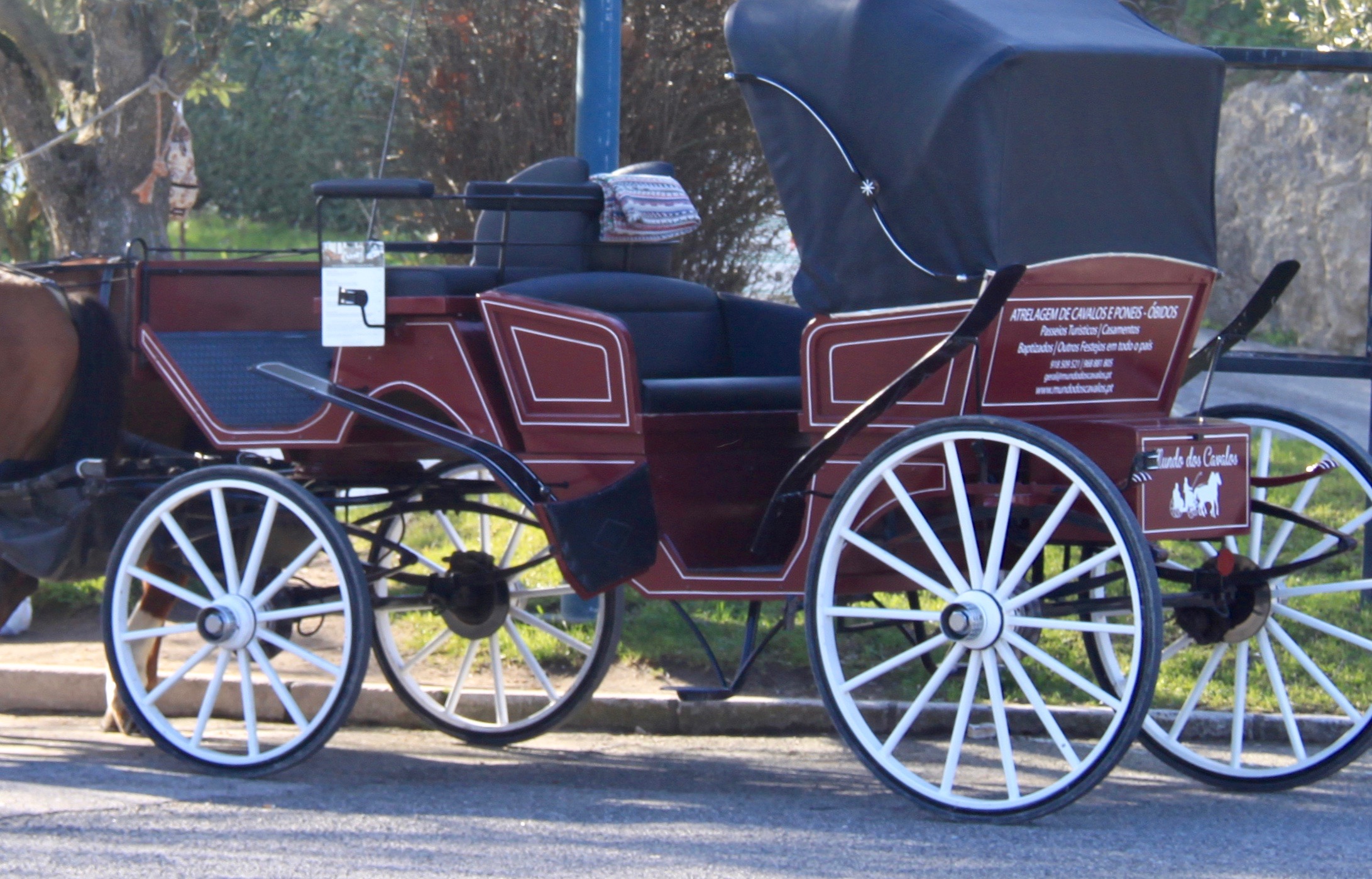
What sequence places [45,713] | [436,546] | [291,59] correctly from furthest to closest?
[291,59], [436,546], [45,713]

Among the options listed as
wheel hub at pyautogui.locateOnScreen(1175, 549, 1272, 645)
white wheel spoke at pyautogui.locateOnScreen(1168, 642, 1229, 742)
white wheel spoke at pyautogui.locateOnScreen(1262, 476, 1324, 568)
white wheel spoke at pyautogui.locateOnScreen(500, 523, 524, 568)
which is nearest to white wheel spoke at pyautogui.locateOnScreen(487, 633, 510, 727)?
white wheel spoke at pyautogui.locateOnScreen(500, 523, 524, 568)

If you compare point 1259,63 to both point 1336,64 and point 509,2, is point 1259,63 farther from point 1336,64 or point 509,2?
point 509,2

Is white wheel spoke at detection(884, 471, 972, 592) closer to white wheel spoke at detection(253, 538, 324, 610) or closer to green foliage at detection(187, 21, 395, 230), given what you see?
white wheel spoke at detection(253, 538, 324, 610)

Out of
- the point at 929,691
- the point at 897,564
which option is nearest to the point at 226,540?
the point at 897,564

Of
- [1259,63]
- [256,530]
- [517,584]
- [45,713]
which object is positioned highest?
[1259,63]

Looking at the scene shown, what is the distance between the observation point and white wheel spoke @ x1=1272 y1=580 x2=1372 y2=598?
4266 millimetres

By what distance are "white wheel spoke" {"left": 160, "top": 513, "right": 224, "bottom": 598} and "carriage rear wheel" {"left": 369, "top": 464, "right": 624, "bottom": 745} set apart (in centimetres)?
62

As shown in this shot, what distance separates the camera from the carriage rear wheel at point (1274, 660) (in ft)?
14.5

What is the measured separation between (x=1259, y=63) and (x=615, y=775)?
12.6 feet

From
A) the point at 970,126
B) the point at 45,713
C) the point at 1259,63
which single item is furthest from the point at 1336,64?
the point at 45,713

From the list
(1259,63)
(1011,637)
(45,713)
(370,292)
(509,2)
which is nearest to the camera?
(1011,637)

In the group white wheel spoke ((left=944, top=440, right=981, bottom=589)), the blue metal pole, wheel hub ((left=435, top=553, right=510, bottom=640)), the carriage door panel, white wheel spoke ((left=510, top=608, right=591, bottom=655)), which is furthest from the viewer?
the blue metal pole

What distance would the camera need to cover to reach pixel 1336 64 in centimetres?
645

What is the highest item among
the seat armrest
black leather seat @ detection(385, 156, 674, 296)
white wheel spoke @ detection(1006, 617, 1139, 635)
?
the seat armrest
